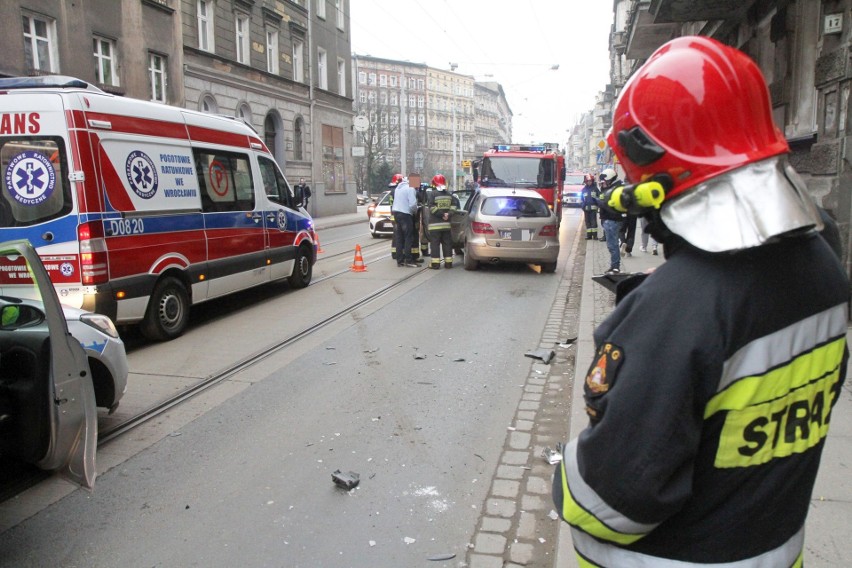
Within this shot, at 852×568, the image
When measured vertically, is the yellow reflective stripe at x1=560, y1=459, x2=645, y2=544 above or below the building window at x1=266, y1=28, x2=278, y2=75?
below

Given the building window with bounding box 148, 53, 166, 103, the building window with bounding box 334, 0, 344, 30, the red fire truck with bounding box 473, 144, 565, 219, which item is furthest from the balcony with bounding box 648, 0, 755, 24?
the building window with bounding box 334, 0, 344, 30

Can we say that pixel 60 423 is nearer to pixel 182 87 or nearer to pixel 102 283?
pixel 102 283

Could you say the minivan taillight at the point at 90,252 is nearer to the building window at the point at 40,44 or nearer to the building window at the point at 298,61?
the building window at the point at 40,44

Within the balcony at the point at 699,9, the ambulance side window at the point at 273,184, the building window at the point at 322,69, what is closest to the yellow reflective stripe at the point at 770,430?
the ambulance side window at the point at 273,184

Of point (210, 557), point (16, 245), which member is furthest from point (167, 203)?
point (210, 557)

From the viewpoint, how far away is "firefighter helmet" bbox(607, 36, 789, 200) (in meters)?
1.30

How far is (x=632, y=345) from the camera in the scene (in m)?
1.24

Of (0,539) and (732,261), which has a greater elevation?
(732,261)

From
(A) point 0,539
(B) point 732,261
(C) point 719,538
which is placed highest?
(B) point 732,261

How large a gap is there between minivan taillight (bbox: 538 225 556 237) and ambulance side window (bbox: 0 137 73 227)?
27.1 feet

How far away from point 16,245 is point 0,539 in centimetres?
157

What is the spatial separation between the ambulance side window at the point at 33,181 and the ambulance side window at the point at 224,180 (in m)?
1.92

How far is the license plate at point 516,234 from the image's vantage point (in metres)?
12.5

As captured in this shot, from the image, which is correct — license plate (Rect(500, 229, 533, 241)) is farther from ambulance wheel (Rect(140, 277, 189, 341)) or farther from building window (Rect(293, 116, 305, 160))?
building window (Rect(293, 116, 305, 160))
